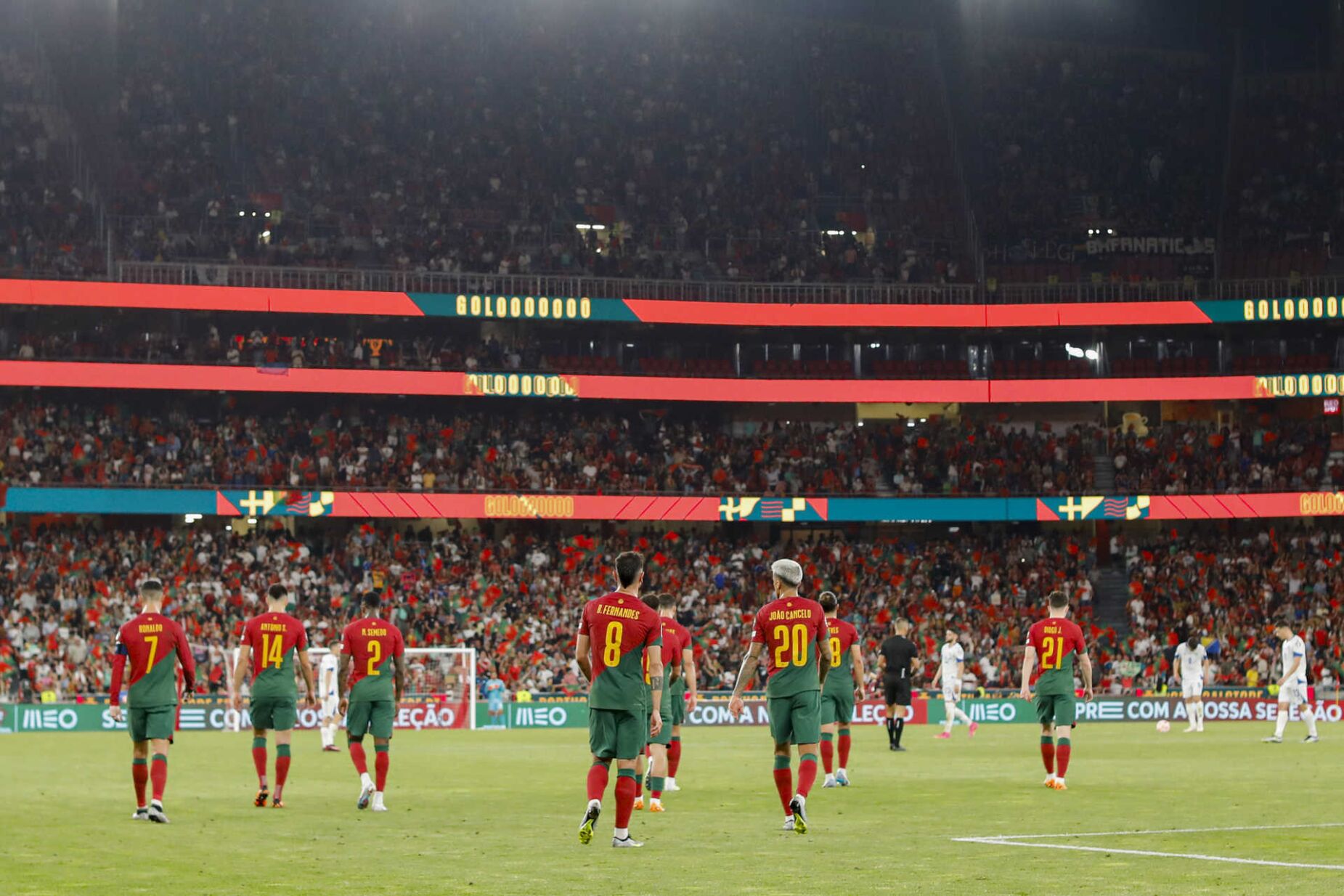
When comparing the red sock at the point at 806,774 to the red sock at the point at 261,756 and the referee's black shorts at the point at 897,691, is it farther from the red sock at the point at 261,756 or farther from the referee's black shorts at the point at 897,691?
the referee's black shorts at the point at 897,691

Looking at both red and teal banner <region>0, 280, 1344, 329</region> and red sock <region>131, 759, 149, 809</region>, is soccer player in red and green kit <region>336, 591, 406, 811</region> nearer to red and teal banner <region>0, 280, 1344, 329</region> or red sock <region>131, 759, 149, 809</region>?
red sock <region>131, 759, 149, 809</region>

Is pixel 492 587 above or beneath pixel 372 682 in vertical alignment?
above

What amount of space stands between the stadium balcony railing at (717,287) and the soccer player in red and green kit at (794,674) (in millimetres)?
41786

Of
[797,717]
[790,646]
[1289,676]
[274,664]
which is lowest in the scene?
[1289,676]

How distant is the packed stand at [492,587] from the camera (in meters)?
48.0

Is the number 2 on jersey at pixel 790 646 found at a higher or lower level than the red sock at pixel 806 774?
higher

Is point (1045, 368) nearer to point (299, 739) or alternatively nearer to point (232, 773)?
point (299, 739)

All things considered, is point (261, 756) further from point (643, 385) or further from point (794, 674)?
point (643, 385)

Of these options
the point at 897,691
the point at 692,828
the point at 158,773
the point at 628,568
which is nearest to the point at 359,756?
the point at 158,773

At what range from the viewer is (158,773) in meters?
17.9

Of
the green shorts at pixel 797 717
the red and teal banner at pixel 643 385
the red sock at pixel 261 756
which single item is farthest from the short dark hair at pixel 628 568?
the red and teal banner at pixel 643 385

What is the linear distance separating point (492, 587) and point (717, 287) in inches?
523

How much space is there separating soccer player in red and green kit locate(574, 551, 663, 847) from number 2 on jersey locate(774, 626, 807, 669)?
64.0 inches

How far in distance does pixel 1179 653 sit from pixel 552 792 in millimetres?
22219
